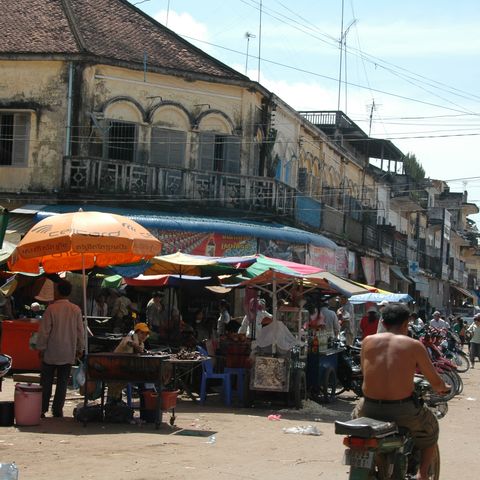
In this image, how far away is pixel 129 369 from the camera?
1190cm

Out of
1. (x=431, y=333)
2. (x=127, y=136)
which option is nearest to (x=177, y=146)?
(x=127, y=136)

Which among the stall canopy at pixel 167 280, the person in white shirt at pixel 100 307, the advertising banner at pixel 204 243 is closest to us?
the stall canopy at pixel 167 280

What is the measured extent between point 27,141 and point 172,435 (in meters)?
16.3

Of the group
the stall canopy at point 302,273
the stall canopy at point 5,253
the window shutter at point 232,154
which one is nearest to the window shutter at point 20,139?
the window shutter at point 232,154

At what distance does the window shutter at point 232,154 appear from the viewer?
28.6 m

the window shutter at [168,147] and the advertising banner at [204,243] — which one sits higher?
the window shutter at [168,147]

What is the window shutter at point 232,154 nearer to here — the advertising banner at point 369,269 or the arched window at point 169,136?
the arched window at point 169,136

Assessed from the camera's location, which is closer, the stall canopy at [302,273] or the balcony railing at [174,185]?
the stall canopy at [302,273]

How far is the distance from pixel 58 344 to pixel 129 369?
1147 millimetres

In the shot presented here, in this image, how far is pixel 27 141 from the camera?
1034 inches

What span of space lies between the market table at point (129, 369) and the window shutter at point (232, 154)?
1706cm

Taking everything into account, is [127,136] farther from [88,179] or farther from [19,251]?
[19,251]

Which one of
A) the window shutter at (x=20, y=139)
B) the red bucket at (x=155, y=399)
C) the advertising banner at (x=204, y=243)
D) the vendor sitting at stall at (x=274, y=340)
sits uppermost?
the window shutter at (x=20, y=139)

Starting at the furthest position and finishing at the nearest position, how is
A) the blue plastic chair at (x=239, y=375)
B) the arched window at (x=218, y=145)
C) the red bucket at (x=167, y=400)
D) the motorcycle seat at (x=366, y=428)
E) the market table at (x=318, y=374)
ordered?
the arched window at (x=218, y=145) < the market table at (x=318, y=374) < the blue plastic chair at (x=239, y=375) < the red bucket at (x=167, y=400) < the motorcycle seat at (x=366, y=428)
